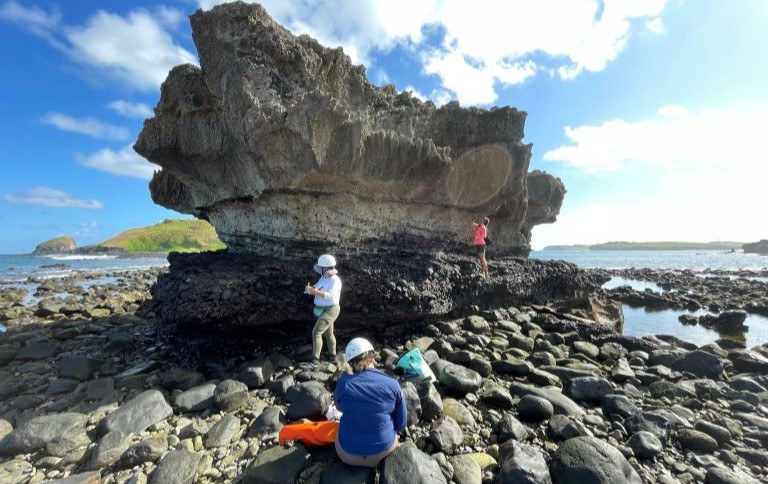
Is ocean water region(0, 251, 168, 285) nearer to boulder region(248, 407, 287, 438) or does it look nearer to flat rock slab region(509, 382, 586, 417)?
boulder region(248, 407, 287, 438)

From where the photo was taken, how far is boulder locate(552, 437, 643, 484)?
13.8ft

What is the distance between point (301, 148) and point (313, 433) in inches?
248

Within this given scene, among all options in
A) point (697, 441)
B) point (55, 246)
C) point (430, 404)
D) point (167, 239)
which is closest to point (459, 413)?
point (430, 404)

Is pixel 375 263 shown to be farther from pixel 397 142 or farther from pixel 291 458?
pixel 291 458

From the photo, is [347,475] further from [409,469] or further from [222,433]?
[222,433]

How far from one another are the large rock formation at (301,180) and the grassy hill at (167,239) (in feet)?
277

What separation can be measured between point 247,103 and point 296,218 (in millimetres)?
3192

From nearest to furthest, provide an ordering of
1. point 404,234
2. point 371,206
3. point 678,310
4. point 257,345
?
point 257,345 → point 371,206 → point 404,234 → point 678,310

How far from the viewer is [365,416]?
4160mm

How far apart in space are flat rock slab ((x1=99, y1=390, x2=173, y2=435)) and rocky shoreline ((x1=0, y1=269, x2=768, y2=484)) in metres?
0.02

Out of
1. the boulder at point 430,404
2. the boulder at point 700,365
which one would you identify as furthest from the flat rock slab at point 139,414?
the boulder at point 700,365

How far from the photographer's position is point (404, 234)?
11844 mm

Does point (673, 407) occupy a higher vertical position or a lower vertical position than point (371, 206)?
lower

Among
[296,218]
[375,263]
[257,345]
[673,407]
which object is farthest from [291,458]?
[673,407]
